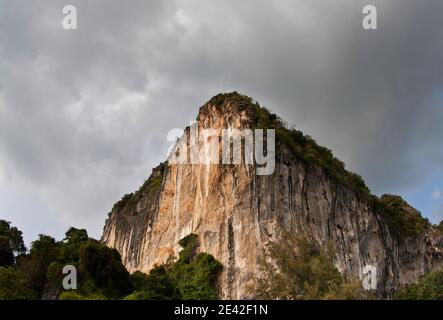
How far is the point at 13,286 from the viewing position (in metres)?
39.7

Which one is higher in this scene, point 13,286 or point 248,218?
point 248,218

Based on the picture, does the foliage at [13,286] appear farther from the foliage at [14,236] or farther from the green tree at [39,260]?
the foliage at [14,236]

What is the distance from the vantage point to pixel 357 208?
5675cm

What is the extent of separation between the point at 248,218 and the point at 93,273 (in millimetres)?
11391

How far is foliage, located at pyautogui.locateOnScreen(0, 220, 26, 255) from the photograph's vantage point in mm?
51938

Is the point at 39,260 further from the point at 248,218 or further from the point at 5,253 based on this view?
the point at 248,218

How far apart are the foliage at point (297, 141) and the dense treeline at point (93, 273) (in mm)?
10402

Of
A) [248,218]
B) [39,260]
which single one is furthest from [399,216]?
[39,260]

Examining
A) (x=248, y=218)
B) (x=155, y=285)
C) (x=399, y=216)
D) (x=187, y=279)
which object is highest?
(x=399, y=216)

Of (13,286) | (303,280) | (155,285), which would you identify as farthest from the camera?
(155,285)

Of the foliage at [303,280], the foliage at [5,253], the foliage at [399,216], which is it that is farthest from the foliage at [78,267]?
the foliage at [399,216]

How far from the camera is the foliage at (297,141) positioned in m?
51.0

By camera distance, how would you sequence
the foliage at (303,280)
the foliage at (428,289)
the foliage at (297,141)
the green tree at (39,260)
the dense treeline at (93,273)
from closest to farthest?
the foliage at (303,280) < the dense treeline at (93,273) < the green tree at (39,260) < the foliage at (428,289) < the foliage at (297,141)

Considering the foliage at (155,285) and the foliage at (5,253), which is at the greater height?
the foliage at (5,253)
